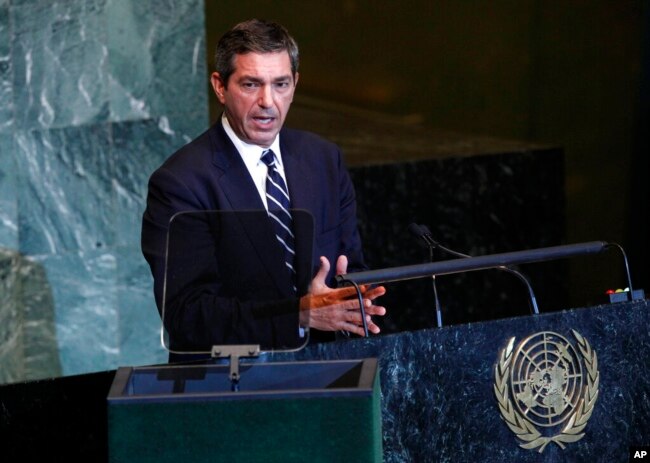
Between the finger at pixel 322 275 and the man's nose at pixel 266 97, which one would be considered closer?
the finger at pixel 322 275

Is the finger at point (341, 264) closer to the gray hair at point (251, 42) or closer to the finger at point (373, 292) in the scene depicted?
the finger at point (373, 292)

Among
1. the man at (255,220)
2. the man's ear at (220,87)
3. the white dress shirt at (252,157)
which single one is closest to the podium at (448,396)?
the man at (255,220)

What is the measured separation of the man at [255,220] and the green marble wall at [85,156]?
6.43 ft

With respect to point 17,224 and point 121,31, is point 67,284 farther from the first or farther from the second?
point 121,31

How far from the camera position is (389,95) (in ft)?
18.1

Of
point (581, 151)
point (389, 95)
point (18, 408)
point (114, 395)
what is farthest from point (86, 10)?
point (114, 395)

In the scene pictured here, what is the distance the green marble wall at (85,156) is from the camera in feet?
16.2

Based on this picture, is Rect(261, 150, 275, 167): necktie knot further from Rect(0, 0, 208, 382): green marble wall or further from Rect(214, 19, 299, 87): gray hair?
Rect(0, 0, 208, 382): green marble wall

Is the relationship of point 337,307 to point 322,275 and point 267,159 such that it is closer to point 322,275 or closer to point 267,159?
point 322,275

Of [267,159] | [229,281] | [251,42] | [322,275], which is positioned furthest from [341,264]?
[251,42]

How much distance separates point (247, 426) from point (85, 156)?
10.4 feet

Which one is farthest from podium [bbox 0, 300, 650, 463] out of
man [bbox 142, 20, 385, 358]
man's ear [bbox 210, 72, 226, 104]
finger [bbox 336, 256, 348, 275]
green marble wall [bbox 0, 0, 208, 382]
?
green marble wall [bbox 0, 0, 208, 382]

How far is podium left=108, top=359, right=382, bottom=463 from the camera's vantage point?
2045mm

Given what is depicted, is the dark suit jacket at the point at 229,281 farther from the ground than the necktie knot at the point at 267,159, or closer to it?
closer to it
